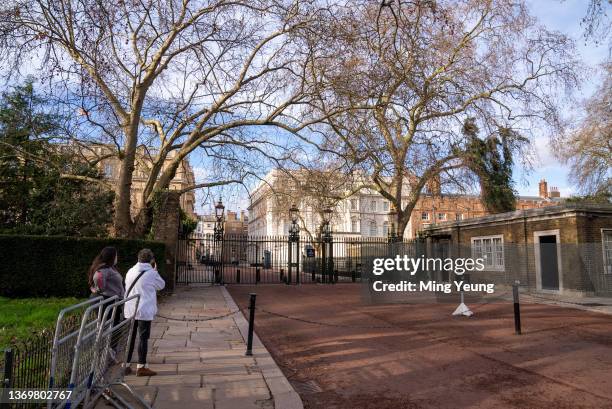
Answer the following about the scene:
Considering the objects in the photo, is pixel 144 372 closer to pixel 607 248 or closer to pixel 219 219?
pixel 219 219

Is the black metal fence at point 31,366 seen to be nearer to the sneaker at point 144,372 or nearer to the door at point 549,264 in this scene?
the sneaker at point 144,372

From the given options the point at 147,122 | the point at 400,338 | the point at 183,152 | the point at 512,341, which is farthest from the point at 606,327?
the point at 147,122

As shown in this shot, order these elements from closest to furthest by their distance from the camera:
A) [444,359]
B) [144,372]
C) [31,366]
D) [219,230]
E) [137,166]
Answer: [31,366] < [144,372] < [444,359] < [137,166] < [219,230]

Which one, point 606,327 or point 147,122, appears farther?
point 147,122

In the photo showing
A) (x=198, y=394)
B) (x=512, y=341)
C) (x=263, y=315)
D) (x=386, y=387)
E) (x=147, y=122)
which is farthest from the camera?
(x=147, y=122)

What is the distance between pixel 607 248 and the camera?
730 inches

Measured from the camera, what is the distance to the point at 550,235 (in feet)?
63.9

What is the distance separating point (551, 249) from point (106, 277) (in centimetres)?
1792

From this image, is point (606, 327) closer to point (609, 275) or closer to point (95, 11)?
point (609, 275)

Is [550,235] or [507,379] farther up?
[550,235]

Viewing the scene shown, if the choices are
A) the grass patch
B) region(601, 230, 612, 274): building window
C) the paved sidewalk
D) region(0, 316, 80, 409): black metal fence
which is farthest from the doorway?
region(0, 316, 80, 409): black metal fence

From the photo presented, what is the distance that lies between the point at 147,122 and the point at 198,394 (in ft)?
51.0

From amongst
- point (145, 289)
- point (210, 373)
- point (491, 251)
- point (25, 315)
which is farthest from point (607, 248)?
point (25, 315)

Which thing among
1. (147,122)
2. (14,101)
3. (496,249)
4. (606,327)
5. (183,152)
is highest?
(14,101)
